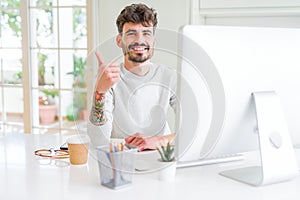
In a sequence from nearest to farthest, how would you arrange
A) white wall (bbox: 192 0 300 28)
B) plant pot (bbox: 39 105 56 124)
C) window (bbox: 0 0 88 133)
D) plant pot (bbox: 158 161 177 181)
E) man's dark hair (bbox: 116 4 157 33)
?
plant pot (bbox: 158 161 177 181)
man's dark hair (bbox: 116 4 157 33)
white wall (bbox: 192 0 300 28)
window (bbox: 0 0 88 133)
plant pot (bbox: 39 105 56 124)

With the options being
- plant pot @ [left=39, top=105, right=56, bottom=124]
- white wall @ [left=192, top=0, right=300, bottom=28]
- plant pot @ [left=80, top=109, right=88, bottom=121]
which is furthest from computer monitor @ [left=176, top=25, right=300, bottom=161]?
plant pot @ [left=39, top=105, right=56, bottom=124]

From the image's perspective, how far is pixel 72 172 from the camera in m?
1.30

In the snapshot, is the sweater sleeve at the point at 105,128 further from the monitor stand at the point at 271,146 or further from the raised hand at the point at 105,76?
the monitor stand at the point at 271,146

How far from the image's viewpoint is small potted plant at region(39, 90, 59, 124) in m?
4.09

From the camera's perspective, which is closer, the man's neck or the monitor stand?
the monitor stand

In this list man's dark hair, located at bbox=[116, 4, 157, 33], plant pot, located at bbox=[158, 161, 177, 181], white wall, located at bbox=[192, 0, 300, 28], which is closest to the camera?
plant pot, located at bbox=[158, 161, 177, 181]

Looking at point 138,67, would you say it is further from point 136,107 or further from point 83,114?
point 83,114

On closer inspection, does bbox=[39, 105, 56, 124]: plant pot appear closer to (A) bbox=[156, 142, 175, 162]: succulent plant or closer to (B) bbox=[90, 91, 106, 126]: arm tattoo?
(B) bbox=[90, 91, 106, 126]: arm tattoo

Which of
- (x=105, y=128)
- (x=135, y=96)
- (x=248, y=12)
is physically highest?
(x=248, y=12)

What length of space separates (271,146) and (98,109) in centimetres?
56

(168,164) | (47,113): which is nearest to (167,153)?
(168,164)

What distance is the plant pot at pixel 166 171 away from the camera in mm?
1214

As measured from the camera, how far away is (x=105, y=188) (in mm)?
1148

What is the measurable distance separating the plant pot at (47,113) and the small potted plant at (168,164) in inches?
117
